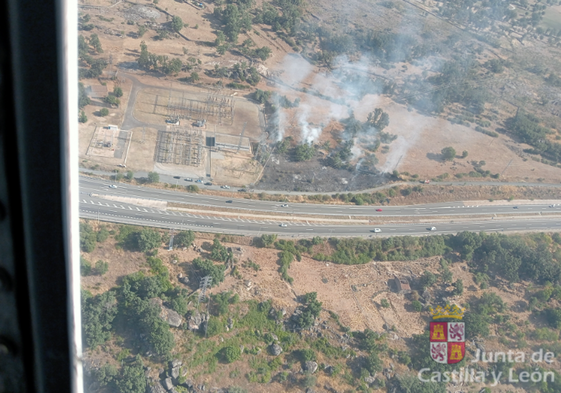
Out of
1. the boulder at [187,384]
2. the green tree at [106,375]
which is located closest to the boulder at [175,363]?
the boulder at [187,384]

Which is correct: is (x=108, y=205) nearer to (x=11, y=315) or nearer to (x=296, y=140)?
(x=296, y=140)

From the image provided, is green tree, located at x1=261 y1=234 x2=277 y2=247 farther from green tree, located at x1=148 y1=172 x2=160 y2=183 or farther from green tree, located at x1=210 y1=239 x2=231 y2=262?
green tree, located at x1=148 y1=172 x2=160 y2=183

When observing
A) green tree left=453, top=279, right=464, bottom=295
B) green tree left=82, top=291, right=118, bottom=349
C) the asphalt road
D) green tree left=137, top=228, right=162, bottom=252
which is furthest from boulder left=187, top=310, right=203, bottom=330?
green tree left=453, top=279, right=464, bottom=295

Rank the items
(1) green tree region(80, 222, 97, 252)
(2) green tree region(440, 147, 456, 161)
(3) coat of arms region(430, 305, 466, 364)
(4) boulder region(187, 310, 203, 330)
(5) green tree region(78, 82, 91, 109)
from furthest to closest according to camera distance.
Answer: (2) green tree region(440, 147, 456, 161)
(5) green tree region(78, 82, 91, 109)
(1) green tree region(80, 222, 97, 252)
(3) coat of arms region(430, 305, 466, 364)
(4) boulder region(187, 310, 203, 330)

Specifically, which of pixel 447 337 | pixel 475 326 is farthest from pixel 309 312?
pixel 475 326

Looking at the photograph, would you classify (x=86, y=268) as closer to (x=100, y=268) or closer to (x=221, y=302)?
(x=100, y=268)

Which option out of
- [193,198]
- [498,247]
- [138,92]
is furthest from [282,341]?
[138,92]
